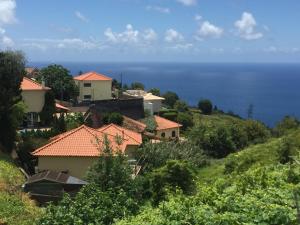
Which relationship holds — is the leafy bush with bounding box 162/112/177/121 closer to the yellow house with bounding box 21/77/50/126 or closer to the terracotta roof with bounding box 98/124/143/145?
the yellow house with bounding box 21/77/50/126

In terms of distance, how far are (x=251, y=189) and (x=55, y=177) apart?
14.3 m

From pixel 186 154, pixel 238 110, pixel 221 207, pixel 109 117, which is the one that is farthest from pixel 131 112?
pixel 238 110

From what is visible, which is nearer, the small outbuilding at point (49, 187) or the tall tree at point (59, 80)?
the small outbuilding at point (49, 187)

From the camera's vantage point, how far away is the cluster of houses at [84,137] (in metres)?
24.1

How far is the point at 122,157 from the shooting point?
2177cm

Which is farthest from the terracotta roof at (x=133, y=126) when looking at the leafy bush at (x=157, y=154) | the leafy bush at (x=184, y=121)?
the leafy bush at (x=184, y=121)

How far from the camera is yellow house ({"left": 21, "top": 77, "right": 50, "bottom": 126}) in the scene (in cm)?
4203

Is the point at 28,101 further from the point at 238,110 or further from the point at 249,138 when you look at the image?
the point at 238,110

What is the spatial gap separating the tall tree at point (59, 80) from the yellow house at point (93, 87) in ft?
3.05

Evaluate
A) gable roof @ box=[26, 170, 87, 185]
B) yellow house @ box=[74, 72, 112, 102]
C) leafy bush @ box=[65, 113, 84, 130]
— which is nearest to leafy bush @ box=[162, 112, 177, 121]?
yellow house @ box=[74, 72, 112, 102]

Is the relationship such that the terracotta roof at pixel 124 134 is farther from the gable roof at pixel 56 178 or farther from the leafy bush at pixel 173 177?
the leafy bush at pixel 173 177

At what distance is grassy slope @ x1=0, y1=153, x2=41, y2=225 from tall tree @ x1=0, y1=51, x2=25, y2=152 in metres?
6.34

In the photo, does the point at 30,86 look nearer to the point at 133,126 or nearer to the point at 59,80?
the point at 133,126

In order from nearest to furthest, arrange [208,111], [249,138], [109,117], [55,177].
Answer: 1. [55,177]
2. [109,117]
3. [249,138]
4. [208,111]
